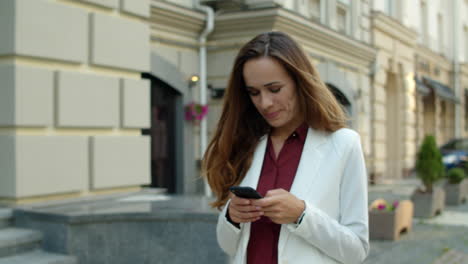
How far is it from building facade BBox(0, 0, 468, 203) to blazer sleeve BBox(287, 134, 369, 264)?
1367mm

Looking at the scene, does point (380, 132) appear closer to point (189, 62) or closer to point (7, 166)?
point (189, 62)

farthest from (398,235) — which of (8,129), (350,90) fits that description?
(350,90)

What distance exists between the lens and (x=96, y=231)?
4.20m

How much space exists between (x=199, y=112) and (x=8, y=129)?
5724 millimetres

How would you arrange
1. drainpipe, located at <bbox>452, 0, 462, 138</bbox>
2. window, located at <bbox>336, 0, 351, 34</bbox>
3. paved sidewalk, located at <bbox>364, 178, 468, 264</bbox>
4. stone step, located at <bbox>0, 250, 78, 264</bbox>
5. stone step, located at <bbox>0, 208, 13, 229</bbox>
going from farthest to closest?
drainpipe, located at <bbox>452, 0, 462, 138</bbox> → window, located at <bbox>336, 0, 351, 34</bbox> → paved sidewalk, located at <bbox>364, 178, 468, 264</bbox> → stone step, located at <bbox>0, 208, 13, 229</bbox> → stone step, located at <bbox>0, 250, 78, 264</bbox>

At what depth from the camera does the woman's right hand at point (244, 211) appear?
1.79m

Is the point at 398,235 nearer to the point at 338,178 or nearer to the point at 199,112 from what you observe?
the point at 199,112

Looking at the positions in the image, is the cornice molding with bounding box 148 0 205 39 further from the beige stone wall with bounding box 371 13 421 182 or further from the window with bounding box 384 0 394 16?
the window with bounding box 384 0 394 16

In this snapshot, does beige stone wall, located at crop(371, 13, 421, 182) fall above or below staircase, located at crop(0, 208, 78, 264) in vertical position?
above

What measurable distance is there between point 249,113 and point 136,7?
3404 mm

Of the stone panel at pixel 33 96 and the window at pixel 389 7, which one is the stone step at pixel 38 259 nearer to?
the stone panel at pixel 33 96

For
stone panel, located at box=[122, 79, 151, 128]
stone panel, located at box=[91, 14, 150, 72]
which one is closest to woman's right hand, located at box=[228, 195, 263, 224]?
stone panel, located at box=[91, 14, 150, 72]

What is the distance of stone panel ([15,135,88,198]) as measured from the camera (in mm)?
4258

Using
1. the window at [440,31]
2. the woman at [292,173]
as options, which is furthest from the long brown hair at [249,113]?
the window at [440,31]
